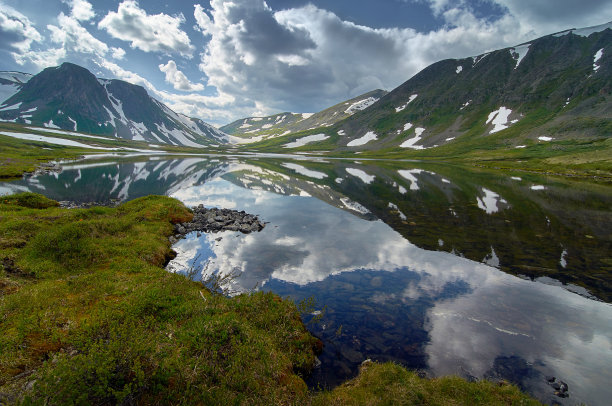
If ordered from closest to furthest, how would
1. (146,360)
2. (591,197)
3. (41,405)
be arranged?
(41,405), (146,360), (591,197)

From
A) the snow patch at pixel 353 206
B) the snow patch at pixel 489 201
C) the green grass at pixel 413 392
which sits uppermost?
the snow patch at pixel 489 201

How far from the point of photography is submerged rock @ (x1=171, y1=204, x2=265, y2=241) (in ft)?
94.0

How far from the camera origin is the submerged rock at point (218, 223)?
28.7m

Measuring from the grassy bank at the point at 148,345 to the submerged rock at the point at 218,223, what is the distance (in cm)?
1239

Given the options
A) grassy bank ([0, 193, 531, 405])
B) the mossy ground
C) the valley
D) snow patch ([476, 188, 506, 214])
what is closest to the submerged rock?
the valley

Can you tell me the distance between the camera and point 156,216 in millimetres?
28172

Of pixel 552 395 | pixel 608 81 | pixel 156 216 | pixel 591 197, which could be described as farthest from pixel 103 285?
pixel 608 81

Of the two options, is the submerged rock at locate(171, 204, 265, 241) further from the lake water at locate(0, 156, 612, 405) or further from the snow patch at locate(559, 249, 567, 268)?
the snow patch at locate(559, 249, 567, 268)

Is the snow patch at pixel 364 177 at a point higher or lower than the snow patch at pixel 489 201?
higher

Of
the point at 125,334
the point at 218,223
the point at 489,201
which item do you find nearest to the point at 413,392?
Result: the point at 125,334

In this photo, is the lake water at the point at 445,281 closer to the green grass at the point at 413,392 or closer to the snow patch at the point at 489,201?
the snow patch at the point at 489,201

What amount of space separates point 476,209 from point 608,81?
753 feet

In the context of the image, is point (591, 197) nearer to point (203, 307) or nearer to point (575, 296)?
point (575, 296)

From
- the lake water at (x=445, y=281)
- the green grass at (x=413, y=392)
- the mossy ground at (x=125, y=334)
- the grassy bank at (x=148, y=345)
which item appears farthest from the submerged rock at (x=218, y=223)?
the green grass at (x=413, y=392)
